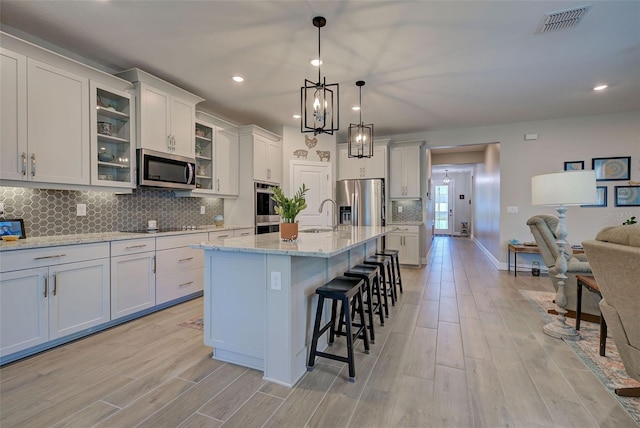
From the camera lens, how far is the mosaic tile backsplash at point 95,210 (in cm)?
264

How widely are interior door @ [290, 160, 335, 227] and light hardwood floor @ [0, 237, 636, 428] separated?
3.14 metres

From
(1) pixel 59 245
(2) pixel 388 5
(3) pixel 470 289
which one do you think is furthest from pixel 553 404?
(1) pixel 59 245

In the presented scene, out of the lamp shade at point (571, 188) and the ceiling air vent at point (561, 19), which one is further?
the lamp shade at point (571, 188)

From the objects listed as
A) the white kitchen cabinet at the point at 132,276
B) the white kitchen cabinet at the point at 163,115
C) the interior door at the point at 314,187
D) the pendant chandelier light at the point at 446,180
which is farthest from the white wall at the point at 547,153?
the pendant chandelier light at the point at 446,180

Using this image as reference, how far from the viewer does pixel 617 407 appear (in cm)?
173

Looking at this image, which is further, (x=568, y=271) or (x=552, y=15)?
(x=568, y=271)

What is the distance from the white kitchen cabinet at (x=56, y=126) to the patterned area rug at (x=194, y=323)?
165 cm

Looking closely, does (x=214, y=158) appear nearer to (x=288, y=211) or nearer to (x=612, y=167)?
(x=288, y=211)

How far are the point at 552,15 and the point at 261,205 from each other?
4096 millimetres

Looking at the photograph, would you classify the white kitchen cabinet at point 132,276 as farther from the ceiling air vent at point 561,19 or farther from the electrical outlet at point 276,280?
the ceiling air vent at point 561,19

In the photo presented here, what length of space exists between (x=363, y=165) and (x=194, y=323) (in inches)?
170

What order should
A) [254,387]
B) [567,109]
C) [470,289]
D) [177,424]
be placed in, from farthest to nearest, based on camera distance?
1. [567,109]
2. [470,289]
3. [254,387]
4. [177,424]

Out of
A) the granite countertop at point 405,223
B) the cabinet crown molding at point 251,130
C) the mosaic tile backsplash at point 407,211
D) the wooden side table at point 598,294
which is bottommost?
the wooden side table at point 598,294

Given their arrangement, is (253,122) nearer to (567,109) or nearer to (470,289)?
(470,289)
